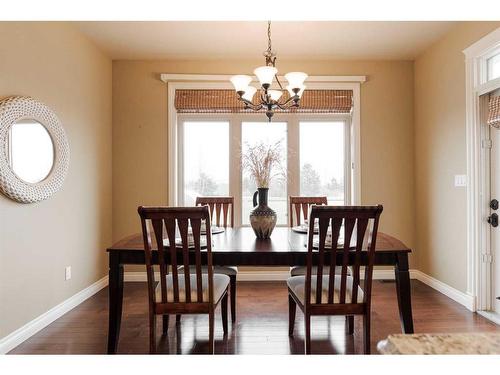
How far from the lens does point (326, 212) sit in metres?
1.75

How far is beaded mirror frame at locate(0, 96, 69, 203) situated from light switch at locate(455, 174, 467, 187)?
11.7ft

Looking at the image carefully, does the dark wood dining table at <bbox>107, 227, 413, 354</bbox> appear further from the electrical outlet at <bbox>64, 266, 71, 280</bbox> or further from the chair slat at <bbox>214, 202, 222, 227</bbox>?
the electrical outlet at <bbox>64, 266, 71, 280</bbox>

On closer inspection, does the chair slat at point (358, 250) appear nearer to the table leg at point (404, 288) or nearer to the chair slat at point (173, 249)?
the table leg at point (404, 288)

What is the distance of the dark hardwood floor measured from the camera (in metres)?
2.27

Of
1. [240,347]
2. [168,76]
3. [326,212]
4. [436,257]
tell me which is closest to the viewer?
[326,212]

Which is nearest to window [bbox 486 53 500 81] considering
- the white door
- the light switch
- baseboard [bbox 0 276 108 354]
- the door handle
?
the white door

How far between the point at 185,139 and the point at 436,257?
10.3 ft

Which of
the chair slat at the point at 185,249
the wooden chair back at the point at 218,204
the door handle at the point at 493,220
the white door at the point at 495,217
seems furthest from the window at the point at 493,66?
the chair slat at the point at 185,249

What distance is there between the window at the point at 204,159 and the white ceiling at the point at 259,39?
82 centimetres

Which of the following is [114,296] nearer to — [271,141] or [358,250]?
[358,250]

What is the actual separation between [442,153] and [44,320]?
12.9 feet
